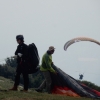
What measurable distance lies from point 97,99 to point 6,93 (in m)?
3.43

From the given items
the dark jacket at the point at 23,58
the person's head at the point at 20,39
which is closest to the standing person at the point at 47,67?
the dark jacket at the point at 23,58

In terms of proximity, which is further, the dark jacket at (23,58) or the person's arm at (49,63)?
the person's arm at (49,63)

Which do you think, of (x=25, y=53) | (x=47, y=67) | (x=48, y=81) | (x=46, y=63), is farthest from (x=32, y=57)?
(x=48, y=81)

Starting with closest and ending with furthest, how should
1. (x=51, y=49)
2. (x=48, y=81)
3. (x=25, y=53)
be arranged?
(x=25, y=53) → (x=51, y=49) → (x=48, y=81)

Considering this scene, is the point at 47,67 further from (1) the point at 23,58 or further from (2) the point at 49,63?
(1) the point at 23,58

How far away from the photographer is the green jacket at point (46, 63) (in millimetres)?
12531

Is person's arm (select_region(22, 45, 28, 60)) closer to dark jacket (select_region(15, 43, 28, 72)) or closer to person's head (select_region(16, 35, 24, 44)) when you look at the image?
dark jacket (select_region(15, 43, 28, 72))

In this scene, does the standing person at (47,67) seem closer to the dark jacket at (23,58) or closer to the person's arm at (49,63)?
the person's arm at (49,63)

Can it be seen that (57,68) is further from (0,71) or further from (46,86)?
(0,71)

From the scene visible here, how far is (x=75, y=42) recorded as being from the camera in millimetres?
14930

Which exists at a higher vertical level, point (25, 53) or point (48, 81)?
point (25, 53)

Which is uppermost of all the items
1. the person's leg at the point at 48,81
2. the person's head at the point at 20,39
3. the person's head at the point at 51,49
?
the person's head at the point at 20,39

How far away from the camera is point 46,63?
41.2ft

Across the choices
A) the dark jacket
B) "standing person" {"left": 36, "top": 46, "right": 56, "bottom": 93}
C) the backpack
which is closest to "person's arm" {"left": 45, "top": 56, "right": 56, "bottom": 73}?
"standing person" {"left": 36, "top": 46, "right": 56, "bottom": 93}
